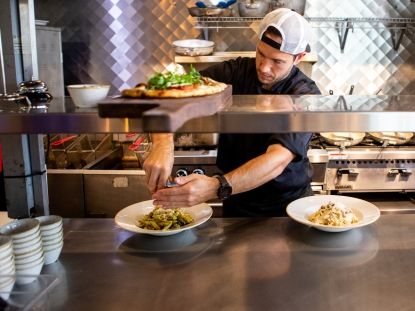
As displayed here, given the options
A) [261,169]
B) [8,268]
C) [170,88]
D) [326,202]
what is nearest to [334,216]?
[326,202]

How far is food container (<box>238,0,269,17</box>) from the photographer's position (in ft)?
11.1

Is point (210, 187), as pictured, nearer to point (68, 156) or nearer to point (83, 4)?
point (68, 156)

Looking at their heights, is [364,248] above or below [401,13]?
A: below

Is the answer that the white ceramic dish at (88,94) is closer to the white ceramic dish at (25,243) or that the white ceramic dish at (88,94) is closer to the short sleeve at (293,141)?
the white ceramic dish at (25,243)

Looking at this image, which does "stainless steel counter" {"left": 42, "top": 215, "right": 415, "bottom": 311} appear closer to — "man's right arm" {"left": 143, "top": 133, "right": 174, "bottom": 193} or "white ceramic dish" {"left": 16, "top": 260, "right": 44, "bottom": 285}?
"white ceramic dish" {"left": 16, "top": 260, "right": 44, "bottom": 285}

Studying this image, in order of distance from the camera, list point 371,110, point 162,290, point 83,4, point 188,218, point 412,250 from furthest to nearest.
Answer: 1. point 83,4
2. point 188,218
3. point 412,250
4. point 162,290
5. point 371,110

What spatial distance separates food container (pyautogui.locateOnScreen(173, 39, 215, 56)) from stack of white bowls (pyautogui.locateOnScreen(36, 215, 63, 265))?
2.33 meters

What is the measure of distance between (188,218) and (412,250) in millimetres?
758

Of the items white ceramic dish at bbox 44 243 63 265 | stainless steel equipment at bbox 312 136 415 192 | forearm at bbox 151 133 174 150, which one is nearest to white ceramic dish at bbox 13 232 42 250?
white ceramic dish at bbox 44 243 63 265

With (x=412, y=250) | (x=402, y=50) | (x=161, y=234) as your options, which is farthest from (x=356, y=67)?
(x=161, y=234)

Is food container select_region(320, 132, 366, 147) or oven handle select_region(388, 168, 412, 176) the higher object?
food container select_region(320, 132, 366, 147)

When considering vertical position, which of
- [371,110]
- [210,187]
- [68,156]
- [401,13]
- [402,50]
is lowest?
[68,156]

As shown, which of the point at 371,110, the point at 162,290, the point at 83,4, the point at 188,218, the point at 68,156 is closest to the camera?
the point at 371,110

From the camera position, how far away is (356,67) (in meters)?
3.90
